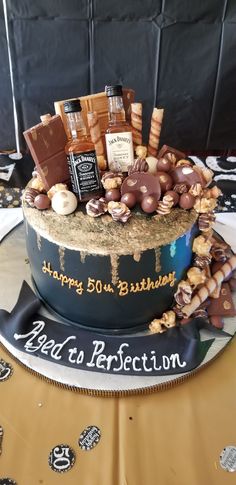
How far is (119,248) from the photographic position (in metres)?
0.88

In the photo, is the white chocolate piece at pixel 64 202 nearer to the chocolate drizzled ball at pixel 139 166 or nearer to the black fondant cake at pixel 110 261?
the black fondant cake at pixel 110 261

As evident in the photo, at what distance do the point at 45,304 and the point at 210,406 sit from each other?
0.46m

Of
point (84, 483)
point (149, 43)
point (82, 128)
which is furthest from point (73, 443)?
point (149, 43)

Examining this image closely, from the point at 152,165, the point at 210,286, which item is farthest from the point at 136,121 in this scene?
the point at 210,286

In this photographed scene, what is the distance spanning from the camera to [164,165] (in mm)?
1025

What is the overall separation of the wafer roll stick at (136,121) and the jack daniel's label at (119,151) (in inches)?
2.6

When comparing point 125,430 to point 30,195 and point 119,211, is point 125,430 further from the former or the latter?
point 30,195

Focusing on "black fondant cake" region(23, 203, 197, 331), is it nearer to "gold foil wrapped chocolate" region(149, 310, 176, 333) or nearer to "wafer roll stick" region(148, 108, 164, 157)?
"gold foil wrapped chocolate" region(149, 310, 176, 333)

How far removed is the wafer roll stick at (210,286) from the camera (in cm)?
104

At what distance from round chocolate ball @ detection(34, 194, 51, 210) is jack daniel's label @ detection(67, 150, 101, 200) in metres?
0.07

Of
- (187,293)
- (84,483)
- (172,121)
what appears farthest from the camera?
(172,121)

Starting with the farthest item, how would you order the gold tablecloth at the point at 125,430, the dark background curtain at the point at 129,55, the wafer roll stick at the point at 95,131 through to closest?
the dark background curtain at the point at 129,55, the wafer roll stick at the point at 95,131, the gold tablecloth at the point at 125,430

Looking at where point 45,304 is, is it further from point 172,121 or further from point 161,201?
point 172,121

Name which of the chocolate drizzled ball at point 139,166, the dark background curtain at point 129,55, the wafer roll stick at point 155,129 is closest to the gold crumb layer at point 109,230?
the chocolate drizzled ball at point 139,166
